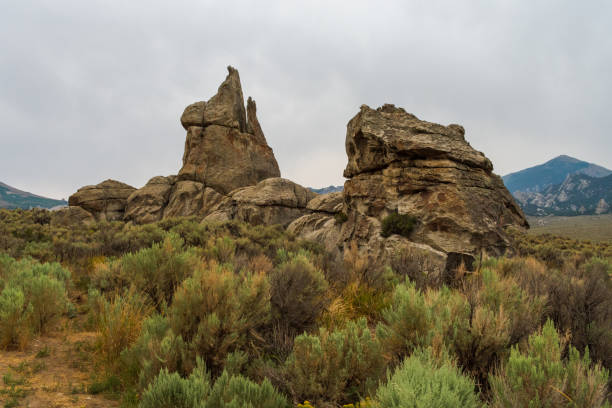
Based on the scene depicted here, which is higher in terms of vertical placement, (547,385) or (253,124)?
(253,124)

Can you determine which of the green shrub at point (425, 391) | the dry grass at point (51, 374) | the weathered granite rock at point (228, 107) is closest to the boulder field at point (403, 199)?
the dry grass at point (51, 374)

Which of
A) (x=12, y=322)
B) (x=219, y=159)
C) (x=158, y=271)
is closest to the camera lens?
(x=12, y=322)

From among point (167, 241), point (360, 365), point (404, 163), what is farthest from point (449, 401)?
point (404, 163)

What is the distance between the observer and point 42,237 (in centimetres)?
1405

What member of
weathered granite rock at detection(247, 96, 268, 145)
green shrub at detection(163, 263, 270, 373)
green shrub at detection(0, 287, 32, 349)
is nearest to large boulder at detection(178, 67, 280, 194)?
weathered granite rock at detection(247, 96, 268, 145)

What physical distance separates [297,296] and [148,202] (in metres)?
28.6

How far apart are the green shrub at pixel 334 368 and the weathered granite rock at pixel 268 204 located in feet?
66.3

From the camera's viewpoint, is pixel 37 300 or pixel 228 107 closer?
pixel 37 300

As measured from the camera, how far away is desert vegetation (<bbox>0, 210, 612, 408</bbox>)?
6.29ft

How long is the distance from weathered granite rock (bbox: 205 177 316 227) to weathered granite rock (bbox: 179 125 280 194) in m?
4.77

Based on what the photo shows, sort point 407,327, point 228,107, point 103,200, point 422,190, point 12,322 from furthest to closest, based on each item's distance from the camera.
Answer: point 228,107
point 103,200
point 422,190
point 12,322
point 407,327

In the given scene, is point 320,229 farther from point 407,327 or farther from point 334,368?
point 334,368

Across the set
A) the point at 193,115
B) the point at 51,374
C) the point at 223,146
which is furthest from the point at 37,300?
the point at 193,115

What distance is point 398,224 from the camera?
12.1 metres
